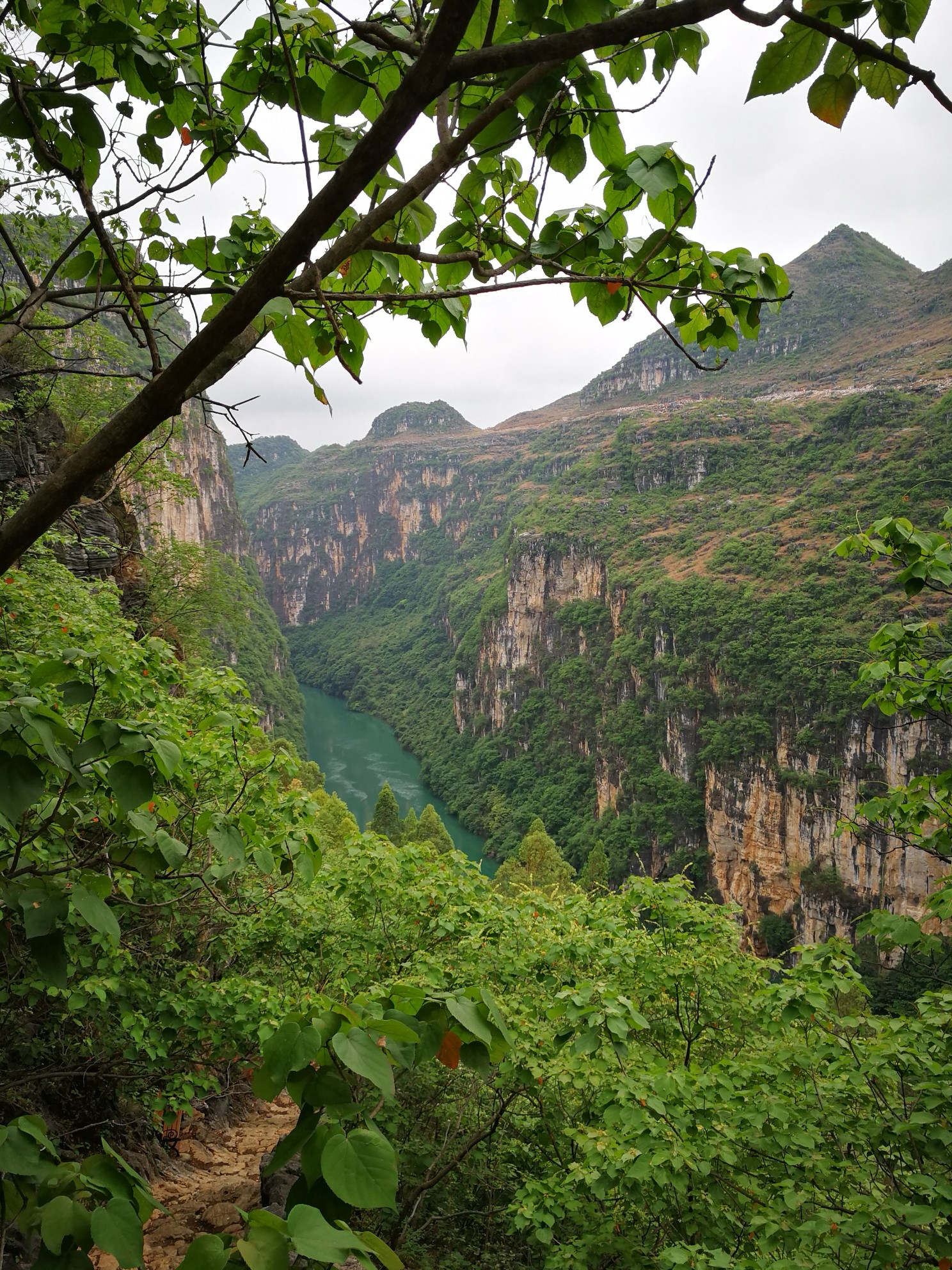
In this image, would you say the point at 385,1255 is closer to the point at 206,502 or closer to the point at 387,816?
the point at 387,816

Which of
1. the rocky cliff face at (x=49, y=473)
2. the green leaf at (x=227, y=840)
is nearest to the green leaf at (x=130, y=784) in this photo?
the green leaf at (x=227, y=840)

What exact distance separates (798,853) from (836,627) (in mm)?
13626

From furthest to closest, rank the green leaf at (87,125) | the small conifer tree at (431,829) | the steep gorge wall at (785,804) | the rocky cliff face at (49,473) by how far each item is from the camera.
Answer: the steep gorge wall at (785,804)
the small conifer tree at (431,829)
the rocky cliff face at (49,473)
the green leaf at (87,125)

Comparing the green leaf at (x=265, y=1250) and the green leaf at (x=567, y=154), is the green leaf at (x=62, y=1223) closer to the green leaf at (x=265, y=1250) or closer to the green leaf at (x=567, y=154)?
the green leaf at (x=265, y=1250)

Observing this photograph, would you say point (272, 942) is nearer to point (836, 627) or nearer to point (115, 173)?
point (115, 173)

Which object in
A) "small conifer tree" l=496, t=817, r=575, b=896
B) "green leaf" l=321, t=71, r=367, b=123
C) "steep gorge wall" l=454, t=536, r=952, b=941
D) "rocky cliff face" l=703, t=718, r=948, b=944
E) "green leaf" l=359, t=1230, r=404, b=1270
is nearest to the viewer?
"green leaf" l=359, t=1230, r=404, b=1270

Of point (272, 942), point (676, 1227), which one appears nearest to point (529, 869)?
point (272, 942)

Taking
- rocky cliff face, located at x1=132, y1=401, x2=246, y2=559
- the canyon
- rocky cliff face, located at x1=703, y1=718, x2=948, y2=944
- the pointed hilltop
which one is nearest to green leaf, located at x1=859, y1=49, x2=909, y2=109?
the canyon

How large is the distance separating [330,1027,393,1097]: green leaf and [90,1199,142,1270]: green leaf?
244 millimetres

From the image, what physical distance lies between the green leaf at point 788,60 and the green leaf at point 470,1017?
1097 millimetres

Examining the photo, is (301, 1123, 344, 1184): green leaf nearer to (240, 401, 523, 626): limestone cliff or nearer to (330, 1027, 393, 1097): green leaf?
(330, 1027, 393, 1097): green leaf

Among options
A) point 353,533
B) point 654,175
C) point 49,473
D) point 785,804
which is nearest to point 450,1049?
point 654,175

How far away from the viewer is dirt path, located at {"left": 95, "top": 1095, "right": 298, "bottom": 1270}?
3918 mm

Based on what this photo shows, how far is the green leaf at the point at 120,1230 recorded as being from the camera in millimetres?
642
